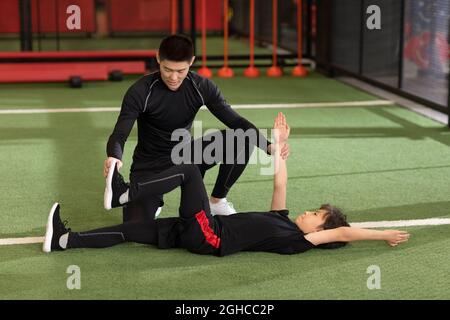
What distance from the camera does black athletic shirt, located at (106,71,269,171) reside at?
3.88 metres

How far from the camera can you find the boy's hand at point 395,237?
12.3 feet

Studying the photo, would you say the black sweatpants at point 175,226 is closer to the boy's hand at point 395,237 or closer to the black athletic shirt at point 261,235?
the black athletic shirt at point 261,235

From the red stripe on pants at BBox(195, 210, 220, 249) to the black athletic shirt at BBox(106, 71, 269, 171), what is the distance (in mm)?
512

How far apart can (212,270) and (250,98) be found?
5184mm

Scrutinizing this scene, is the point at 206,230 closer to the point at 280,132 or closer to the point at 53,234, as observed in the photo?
the point at 280,132

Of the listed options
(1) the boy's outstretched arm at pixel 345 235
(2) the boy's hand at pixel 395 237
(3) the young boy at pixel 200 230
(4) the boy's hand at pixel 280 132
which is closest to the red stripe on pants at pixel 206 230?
(3) the young boy at pixel 200 230

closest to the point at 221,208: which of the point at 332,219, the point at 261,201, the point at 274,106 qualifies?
the point at 261,201

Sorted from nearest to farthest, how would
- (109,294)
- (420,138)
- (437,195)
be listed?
(109,294) → (437,195) → (420,138)

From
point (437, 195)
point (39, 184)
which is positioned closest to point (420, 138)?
point (437, 195)

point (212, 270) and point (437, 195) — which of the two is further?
point (437, 195)

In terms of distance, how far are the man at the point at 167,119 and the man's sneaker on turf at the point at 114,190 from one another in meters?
0.01

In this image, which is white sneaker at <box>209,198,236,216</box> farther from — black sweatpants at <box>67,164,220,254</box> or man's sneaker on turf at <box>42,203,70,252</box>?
man's sneaker on turf at <box>42,203,70,252</box>
